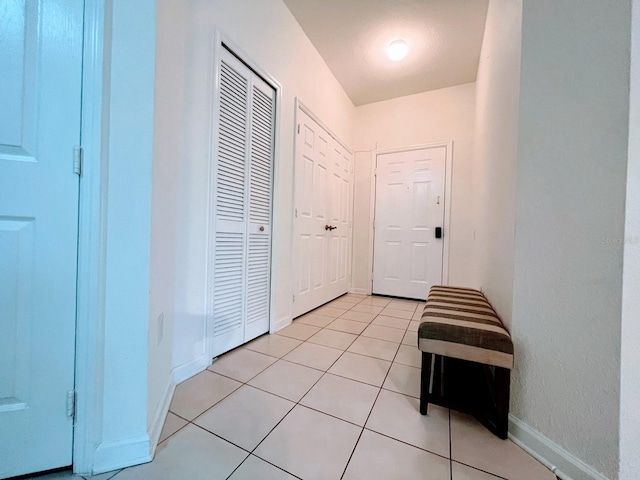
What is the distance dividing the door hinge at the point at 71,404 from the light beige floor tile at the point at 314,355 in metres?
1.07

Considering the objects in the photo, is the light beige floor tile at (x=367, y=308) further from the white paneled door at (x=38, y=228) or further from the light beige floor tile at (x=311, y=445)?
the white paneled door at (x=38, y=228)

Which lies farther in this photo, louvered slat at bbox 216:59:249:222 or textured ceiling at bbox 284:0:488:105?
textured ceiling at bbox 284:0:488:105

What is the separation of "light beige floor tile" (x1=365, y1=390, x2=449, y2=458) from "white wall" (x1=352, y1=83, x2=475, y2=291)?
235 centimetres

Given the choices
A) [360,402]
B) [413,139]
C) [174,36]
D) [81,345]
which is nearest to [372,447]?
[360,402]

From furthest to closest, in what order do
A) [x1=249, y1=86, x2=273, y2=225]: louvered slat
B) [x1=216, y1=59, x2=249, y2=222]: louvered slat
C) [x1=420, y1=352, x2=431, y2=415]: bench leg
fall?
[x1=249, y1=86, x2=273, y2=225]: louvered slat < [x1=216, y1=59, x2=249, y2=222]: louvered slat < [x1=420, y1=352, x2=431, y2=415]: bench leg

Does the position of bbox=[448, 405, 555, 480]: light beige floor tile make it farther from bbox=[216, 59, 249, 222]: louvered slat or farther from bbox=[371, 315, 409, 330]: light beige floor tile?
bbox=[216, 59, 249, 222]: louvered slat

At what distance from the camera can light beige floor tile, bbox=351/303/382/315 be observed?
2909 millimetres

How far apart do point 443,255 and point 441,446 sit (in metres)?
2.69

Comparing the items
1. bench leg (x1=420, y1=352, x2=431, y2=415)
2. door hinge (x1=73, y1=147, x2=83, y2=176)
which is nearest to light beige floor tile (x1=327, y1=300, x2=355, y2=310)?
bench leg (x1=420, y1=352, x2=431, y2=415)

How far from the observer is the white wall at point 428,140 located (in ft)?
10.6

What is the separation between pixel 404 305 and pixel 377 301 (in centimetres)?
36

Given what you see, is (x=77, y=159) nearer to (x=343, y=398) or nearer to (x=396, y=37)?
(x=343, y=398)

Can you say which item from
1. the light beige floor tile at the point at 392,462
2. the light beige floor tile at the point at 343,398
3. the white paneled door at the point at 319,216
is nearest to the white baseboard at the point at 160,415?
the light beige floor tile at the point at 343,398

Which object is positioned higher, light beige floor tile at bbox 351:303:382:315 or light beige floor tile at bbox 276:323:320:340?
light beige floor tile at bbox 276:323:320:340
